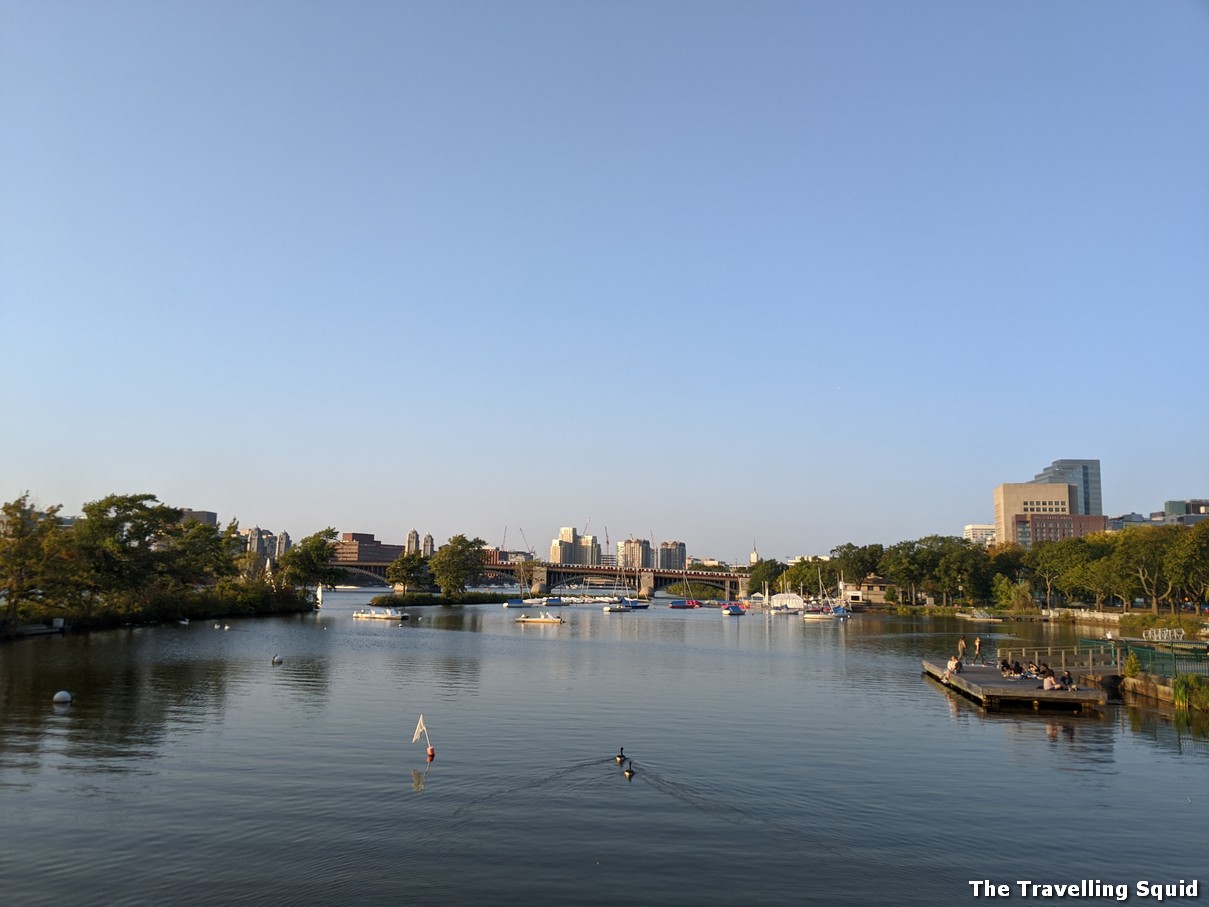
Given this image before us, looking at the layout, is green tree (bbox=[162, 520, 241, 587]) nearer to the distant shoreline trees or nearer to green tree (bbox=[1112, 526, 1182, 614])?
the distant shoreline trees

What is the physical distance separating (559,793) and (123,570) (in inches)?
3422

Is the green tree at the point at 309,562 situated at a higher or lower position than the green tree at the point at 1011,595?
higher

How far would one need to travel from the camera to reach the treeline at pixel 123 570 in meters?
75.6

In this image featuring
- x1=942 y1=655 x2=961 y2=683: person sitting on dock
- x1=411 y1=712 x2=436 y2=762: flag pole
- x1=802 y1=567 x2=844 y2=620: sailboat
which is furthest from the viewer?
x1=802 y1=567 x2=844 y2=620: sailboat

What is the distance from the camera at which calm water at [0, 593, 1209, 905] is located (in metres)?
21.3

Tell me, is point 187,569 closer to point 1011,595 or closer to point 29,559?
point 29,559

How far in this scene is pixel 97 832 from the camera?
23.8 meters

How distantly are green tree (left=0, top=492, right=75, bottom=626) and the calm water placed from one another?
18717mm

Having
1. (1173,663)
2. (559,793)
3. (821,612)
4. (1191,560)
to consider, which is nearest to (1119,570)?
(1191,560)

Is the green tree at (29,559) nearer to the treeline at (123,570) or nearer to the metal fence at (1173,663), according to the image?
the treeline at (123,570)

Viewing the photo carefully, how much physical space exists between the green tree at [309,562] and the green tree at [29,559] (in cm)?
8693

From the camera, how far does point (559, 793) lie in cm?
2909

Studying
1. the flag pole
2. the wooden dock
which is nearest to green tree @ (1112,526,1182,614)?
the wooden dock

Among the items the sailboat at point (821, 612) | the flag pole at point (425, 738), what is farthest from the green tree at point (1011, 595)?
the flag pole at point (425, 738)
